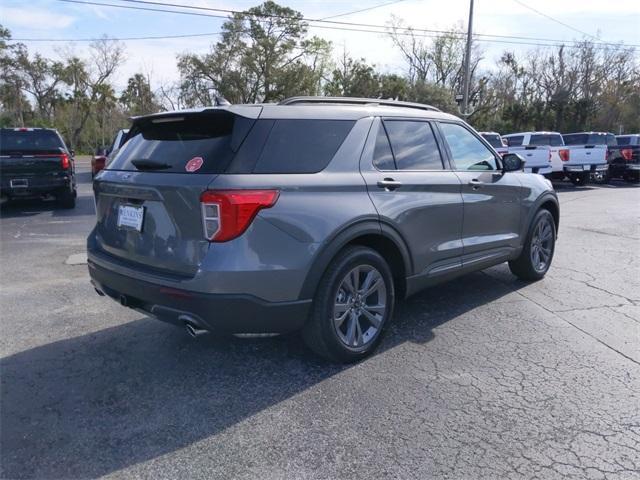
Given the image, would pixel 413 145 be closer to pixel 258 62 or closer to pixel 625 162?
pixel 625 162

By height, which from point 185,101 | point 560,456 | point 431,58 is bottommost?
point 560,456

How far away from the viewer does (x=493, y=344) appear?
159 inches

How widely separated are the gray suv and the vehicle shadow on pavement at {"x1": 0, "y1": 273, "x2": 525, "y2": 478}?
1.36ft

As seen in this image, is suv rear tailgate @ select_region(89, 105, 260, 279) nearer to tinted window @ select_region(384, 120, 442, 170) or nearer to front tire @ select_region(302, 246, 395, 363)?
front tire @ select_region(302, 246, 395, 363)

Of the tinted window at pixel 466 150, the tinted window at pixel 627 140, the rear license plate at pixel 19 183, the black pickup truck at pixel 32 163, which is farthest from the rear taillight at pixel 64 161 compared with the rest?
the tinted window at pixel 627 140

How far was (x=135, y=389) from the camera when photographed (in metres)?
3.31

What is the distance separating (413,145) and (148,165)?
2.10m

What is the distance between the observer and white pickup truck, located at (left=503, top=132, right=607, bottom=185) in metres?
17.6

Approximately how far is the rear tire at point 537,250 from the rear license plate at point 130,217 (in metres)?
4.05

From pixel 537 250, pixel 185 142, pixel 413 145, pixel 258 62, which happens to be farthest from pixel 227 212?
pixel 258 62

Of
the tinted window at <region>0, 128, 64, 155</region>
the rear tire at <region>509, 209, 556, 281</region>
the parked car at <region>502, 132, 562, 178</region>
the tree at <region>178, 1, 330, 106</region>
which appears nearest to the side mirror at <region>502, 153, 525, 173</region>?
the rear tire at <region>509, 209, 556, 281</region>

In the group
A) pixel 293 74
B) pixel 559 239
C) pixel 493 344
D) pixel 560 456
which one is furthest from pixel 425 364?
pixel 293 74

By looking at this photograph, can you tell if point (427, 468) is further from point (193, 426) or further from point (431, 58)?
point (431, 58)

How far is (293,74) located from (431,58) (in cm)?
2149
